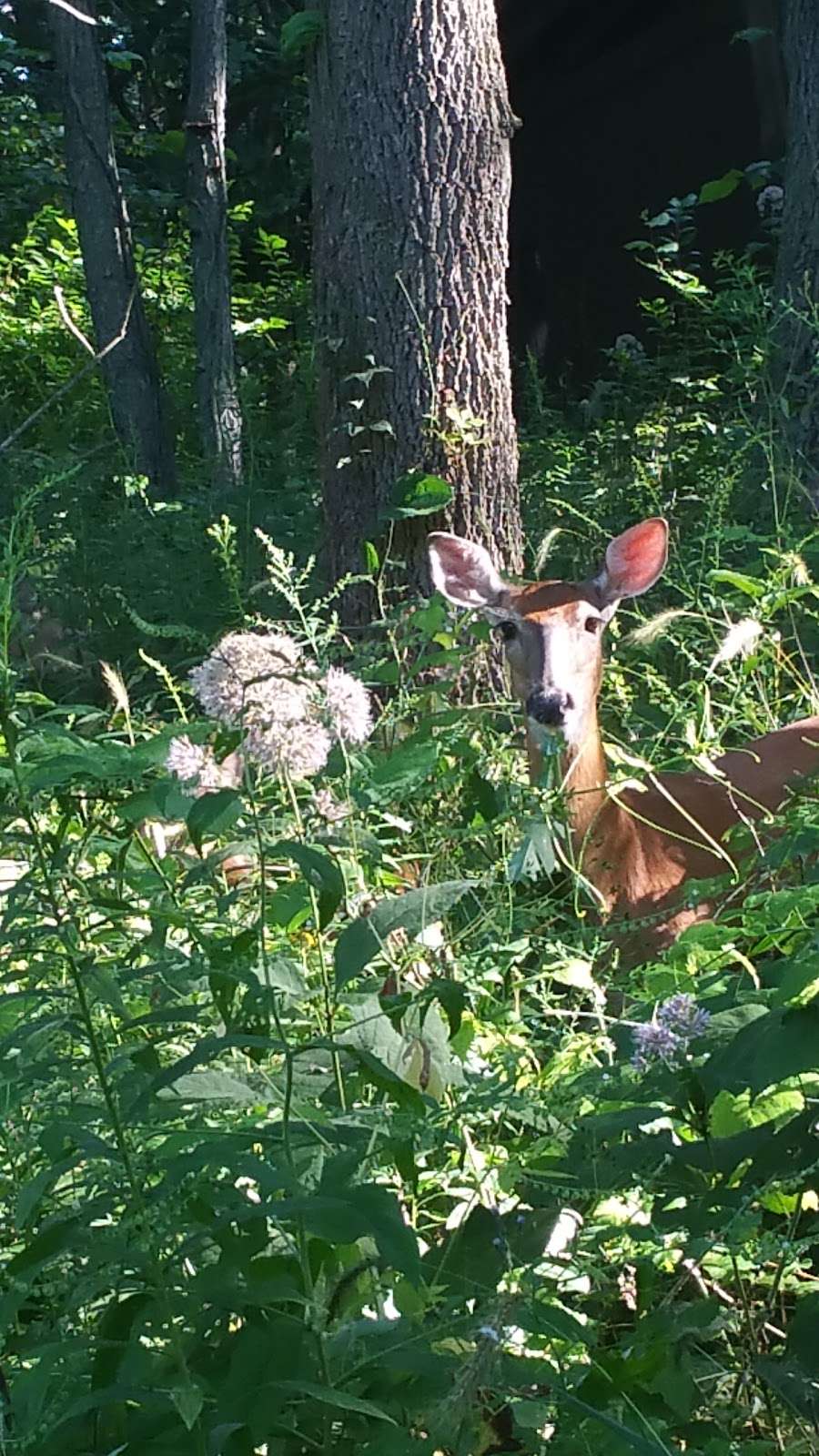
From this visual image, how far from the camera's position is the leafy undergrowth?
4.71 ft

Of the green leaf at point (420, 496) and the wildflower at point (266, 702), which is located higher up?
the wildflower at point (266, 702)

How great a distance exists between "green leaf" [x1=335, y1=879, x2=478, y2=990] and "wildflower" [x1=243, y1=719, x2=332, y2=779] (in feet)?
0.57

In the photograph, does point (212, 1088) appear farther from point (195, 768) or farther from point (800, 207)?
point (800, 207)

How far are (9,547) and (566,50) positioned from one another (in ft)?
43.1

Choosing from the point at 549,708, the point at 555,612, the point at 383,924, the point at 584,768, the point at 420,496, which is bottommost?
the point at 584,768

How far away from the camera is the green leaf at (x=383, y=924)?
5.11ft

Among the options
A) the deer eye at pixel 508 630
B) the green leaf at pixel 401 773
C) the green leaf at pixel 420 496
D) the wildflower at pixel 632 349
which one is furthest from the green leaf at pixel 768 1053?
the wildflower at pixel 632 349

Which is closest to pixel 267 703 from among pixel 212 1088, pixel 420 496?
pixel 212 1088

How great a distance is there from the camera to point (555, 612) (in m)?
4.05

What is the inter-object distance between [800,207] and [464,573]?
330 centimetres

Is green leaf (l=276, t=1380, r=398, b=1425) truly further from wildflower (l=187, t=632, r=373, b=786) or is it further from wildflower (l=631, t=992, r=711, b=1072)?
wildflower (l=187, t=632, r=373, b=786)

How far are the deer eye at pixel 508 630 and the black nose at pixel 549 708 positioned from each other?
26 cm

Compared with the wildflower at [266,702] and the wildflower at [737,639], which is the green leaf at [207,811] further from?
the wildflower at [737,639]

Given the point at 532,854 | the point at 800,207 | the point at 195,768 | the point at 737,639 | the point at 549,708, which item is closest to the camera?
the point at 195,768
